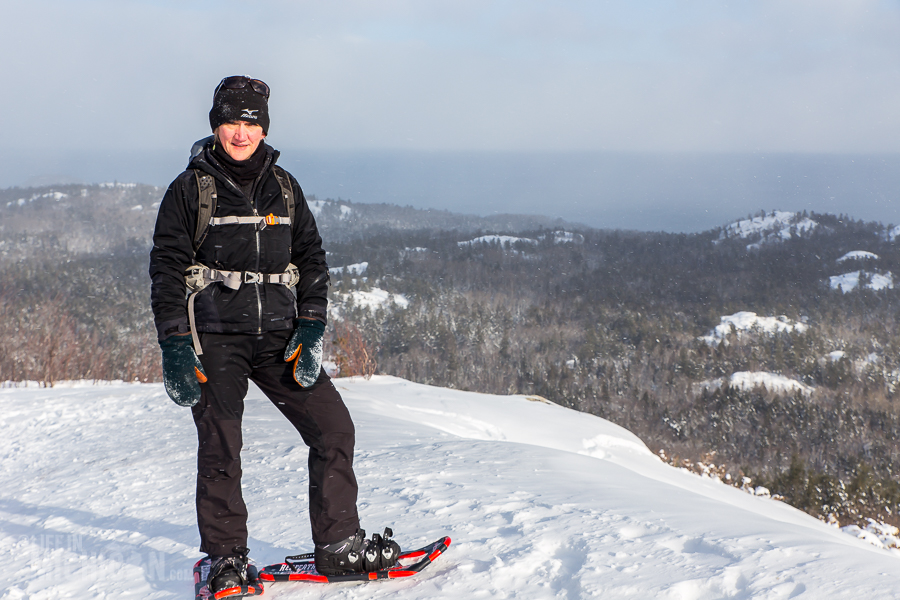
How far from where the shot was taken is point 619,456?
1012 cm

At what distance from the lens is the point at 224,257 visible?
8.38 ft

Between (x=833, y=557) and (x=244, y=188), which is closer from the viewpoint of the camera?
(x=244, y=188)

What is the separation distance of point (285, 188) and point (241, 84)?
45 cm

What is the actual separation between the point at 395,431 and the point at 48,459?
3212 mm

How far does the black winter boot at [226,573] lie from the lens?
99.8 inches

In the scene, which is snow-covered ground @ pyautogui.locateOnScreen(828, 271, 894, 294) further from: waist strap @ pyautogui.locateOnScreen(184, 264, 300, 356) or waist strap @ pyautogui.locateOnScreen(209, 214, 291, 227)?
waist strap @ pyautogui.locateOnScreen(184, 264, 300, 356)

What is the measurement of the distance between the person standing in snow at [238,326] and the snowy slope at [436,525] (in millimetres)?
387

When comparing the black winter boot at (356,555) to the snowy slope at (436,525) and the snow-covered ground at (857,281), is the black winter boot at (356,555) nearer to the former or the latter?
the snowy slope at (436,525)

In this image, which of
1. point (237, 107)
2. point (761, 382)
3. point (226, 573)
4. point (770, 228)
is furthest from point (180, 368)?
point (770, 228)

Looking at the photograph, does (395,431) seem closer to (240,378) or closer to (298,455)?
(298,455)

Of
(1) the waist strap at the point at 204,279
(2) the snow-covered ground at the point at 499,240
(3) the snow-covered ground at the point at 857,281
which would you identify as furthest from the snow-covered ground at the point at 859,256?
(1) the waist strap at the point at 204,279

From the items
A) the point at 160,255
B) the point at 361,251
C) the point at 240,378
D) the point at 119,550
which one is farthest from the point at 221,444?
the point at 361,251

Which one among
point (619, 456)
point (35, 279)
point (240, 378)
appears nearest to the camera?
point (240, 378)

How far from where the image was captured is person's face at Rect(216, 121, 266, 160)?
259cm
